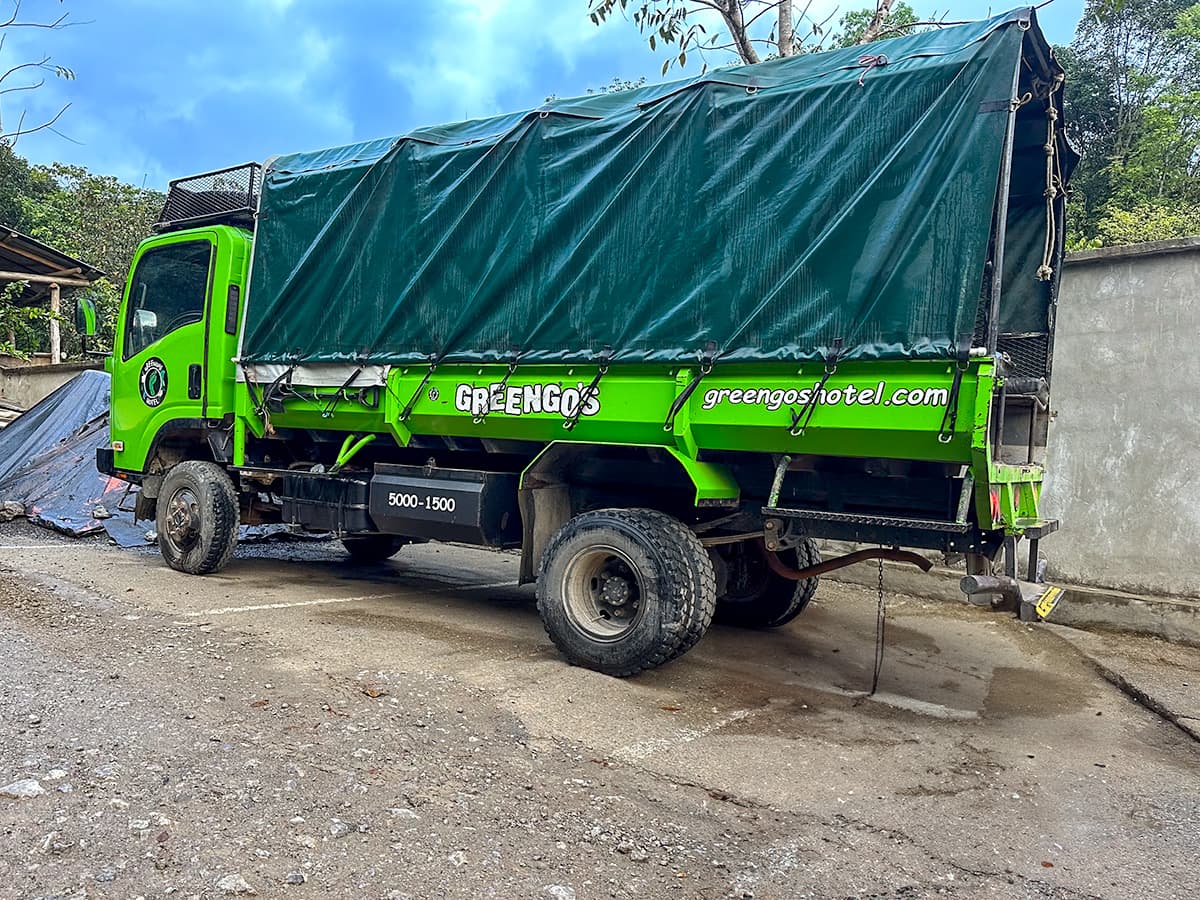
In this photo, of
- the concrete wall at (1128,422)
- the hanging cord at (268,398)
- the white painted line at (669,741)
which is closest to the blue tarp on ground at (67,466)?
the hanging cord at (268,398)

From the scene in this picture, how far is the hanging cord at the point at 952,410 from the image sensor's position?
13.7 feet

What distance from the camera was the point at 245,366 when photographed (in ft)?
24.0

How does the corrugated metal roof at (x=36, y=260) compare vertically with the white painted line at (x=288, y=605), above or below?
above

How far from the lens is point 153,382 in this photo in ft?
26.3

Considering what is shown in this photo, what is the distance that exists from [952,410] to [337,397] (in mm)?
4312

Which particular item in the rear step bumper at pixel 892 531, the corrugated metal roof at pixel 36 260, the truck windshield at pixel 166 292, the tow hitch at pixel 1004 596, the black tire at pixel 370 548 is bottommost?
the black tire at pixel 370 548

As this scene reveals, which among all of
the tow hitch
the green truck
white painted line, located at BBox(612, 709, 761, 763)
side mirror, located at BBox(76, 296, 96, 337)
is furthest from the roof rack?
the tow hitch

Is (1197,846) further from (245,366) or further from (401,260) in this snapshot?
(245,366)

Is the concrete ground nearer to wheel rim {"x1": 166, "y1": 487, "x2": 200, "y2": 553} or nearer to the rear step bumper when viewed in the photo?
the rear step bumper

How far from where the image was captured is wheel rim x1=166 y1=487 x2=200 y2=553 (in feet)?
25.2

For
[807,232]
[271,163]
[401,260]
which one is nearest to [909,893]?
[807,232]

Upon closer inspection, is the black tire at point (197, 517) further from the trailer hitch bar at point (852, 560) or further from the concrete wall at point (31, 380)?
the concrete wall at point (31, 380)

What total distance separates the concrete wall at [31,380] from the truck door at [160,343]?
25.8 ft

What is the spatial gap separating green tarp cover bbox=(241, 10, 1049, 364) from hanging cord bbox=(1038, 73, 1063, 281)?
18 cm
